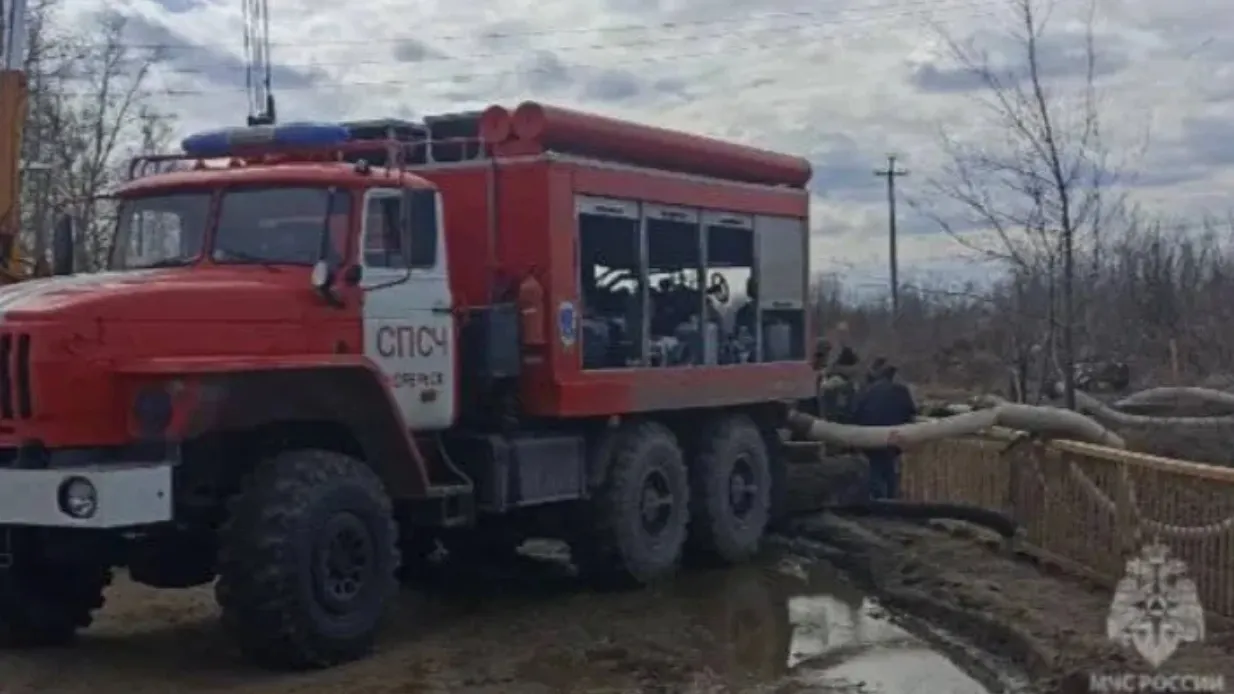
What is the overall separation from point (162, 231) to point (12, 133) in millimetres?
4689

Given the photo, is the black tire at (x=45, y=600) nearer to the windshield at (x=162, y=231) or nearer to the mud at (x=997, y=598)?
the windshield at (x=162, y=231)

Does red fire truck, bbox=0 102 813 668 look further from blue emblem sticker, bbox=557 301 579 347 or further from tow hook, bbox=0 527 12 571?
tow hook, bbox=0 527 12 571

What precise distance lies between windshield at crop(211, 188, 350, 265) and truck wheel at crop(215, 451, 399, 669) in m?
1.31

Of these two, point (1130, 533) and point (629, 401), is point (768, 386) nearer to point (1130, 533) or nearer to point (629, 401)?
point (629, 401)

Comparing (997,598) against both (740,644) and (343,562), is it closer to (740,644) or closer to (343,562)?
(740,644)

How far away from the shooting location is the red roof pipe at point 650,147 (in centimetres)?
1199

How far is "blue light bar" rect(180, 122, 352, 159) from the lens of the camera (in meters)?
11.3

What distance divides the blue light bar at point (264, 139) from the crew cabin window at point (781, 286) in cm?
460

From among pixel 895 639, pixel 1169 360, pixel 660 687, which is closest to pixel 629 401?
pixel 895 639

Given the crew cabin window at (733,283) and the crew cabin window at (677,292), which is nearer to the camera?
the crew cabin window at (677,292)

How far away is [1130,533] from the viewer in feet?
37.8

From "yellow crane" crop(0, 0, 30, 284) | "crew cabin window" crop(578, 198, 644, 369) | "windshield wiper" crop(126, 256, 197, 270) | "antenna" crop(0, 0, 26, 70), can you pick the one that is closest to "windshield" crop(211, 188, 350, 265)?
"windshield wiper" crop(126, 256, 197, 270)

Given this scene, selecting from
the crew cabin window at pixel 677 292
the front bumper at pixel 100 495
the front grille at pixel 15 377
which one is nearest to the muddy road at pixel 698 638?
the front bumper at pixel 100 495

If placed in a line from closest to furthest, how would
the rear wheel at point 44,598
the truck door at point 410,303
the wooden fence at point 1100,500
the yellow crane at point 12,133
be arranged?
the rear wheel at point 44,598 < the wooden fence at point 1100,500 < the truck door at point 410,303 < the yellow crane at point 12,133
